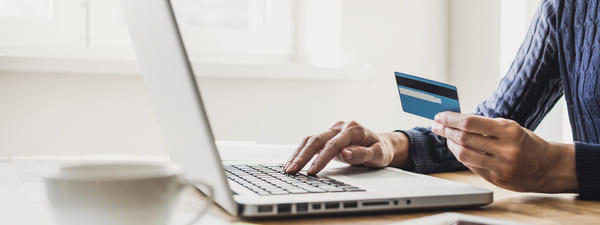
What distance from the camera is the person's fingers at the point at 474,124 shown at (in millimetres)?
727

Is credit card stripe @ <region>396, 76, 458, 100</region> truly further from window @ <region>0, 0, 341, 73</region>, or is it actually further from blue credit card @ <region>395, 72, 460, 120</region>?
window @ <region>0, 0, 341, 73</region>

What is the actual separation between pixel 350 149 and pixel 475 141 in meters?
0.21

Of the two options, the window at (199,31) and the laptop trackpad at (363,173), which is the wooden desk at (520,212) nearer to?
the laptop trackpad at (363,173)

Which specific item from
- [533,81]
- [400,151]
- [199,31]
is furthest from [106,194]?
[199,31]

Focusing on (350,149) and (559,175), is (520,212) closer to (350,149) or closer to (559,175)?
(559,175)

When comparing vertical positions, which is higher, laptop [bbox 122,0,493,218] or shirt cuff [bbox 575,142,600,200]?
laptop [bbox 122,0,493,218]

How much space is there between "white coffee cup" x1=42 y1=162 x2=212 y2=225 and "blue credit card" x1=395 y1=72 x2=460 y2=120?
15.7 inches

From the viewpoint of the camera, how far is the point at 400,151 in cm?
103

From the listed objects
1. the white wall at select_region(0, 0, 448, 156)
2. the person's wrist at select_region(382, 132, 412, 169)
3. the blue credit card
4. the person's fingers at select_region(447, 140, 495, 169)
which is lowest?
the white wall at select_region(0, 0, 448, 156)

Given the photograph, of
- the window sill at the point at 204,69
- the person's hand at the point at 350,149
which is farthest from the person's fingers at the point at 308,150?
the window sill at the point at 204,69

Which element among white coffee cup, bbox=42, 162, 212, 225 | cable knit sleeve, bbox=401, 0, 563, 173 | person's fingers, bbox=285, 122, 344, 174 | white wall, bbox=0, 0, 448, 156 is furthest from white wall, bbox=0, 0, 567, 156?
white coffee cup, bbox=42, 162, 212, 225

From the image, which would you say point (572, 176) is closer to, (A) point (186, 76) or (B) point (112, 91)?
(A) point (186, 76)

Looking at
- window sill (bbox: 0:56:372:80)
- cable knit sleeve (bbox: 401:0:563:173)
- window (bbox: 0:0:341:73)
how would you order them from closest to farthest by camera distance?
cable knit sleeve (bbox: 401:0:563:173) < window sill (bbox: 0:56:372:80) < window (bbox: 0:0:341:73)

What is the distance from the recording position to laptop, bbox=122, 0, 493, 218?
491 millimetres
